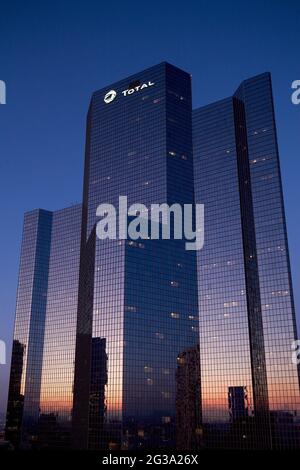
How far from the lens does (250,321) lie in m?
184

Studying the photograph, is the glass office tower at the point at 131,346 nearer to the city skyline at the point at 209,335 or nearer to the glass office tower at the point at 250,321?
the city skyline at the point at 209,335

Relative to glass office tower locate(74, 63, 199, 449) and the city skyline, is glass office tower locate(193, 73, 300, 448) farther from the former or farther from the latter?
glass office tower locate(74, 63, 199, 449)

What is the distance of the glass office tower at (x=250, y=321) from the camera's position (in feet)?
566

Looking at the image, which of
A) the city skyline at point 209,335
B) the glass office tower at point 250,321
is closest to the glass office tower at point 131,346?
the city skyline at point 209,335

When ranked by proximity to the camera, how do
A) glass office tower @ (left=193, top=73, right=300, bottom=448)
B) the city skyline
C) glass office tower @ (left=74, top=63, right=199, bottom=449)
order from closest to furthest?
glass office tower @ (left=193, top=73, right=300, bottom=448) < the city skyline < glass office tower @ (left=74, top=63, right=199, bottom=449)

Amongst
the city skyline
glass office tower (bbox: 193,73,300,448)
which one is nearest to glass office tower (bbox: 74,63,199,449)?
the city skyline

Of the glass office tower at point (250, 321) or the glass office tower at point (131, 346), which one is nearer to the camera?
the glass office tower at point (250, 321)

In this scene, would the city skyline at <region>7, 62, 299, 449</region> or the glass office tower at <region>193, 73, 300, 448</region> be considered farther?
the city skyline at <region>7, 62, 299, 449</region>

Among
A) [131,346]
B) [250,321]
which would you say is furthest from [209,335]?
[131,346]

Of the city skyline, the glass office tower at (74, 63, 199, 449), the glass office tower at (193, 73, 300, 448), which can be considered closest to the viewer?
the glass office tower at (193, 73, 300, 448)

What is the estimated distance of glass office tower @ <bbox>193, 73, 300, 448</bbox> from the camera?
17238cm

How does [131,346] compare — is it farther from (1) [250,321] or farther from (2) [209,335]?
(1) [250,321]

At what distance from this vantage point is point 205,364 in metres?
189

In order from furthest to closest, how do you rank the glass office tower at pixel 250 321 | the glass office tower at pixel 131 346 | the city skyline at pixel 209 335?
1. the glass office tower at pixel 131 346
2. the city skyline at pixel 209 335
3. the glass office tower at pixel 250 321
